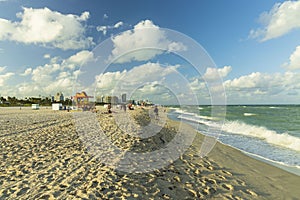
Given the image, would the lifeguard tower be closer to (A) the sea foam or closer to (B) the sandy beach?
(A) the sea foam

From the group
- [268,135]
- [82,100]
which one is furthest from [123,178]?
[82,100]

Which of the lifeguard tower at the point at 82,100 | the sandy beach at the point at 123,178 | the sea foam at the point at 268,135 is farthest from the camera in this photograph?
the lifeguard tower at the point at 82,100

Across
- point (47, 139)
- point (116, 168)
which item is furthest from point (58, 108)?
point (116, 168)

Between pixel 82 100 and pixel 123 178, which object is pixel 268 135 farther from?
pixel 82 100

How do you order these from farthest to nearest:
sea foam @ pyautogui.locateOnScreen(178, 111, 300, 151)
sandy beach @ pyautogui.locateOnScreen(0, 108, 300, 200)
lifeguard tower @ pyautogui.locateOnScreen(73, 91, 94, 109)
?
lifeguard tower @ pyautogui.locateOnScreen(73, 91, 94, 109) < sea foam @ pyautogui.locateOnScreen(178, 111, 300, 151) < sandy beach @ pyautogui.locateOnScreen(0, 108, 300, 200)

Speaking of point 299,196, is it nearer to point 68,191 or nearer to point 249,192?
point 249,192

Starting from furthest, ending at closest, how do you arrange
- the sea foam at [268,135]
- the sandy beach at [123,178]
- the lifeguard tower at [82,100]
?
the lifeguard tower at [82,100] → the sea foam at [268,135] → the sandy beach at [123,178]

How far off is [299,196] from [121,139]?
22.3 feet

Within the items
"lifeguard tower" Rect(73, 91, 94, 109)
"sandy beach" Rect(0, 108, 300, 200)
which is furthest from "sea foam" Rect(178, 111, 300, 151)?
"lifeguard tower" Rect(73, 91, 94, 109)

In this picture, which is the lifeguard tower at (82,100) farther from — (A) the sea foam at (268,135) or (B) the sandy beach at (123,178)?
(B) the sandy beach at (123,178)

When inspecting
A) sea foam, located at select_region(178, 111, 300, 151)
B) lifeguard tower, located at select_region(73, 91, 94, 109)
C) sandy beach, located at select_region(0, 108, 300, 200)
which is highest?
lifeguard tower, located at select_region(73, 91, 94, 109)

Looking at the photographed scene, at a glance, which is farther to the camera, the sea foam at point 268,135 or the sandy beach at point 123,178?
the sea foam at point 268,135

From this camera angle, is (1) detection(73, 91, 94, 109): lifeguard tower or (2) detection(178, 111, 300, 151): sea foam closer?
(2) detection(178, 111, 300, 151): sea foam

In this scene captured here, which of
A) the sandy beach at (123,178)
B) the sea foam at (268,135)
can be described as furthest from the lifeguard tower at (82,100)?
the sandy beach at (123,178)
